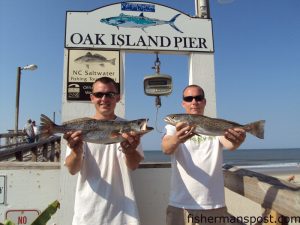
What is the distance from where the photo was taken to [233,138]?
329cm

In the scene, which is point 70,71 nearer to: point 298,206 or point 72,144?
point 72,144

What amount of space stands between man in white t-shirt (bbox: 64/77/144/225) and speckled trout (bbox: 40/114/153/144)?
7cm

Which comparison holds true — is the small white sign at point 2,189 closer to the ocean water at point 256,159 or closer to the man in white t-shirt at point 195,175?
the man in white t-shirt at point 195,175

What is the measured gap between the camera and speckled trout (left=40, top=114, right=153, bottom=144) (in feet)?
9.66

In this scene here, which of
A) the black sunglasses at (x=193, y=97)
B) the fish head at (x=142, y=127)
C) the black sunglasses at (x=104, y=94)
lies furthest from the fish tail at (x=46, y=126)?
the black sunglasses at (x=193, y=97)

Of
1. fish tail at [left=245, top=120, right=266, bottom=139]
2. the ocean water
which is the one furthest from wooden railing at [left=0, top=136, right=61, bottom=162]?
the ocean water

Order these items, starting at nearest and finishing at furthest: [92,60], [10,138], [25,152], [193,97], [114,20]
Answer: [193,97] < [92,60] < [114,20] < [25,152] < [10,138]

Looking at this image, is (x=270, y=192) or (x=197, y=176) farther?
(x=197, y=176)

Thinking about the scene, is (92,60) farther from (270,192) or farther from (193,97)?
(270,192)

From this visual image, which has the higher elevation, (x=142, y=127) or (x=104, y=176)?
(x=142, y=127)

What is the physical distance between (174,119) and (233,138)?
2.13 ft

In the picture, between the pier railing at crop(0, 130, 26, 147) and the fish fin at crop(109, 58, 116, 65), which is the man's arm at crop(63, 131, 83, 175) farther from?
the pier railing at crop(0, 130, 26, 147)

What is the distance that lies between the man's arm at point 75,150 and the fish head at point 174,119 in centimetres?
97

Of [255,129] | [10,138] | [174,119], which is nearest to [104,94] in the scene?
[174,119]
